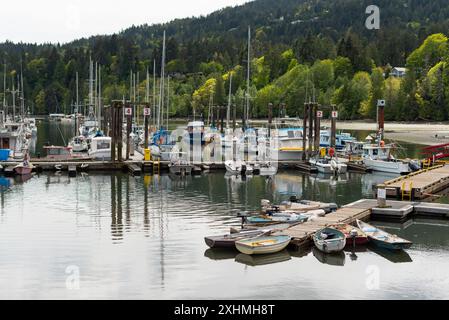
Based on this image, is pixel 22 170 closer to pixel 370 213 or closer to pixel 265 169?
pixel 265 169

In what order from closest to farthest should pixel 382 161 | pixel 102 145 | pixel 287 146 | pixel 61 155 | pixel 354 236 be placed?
1. pixel 354 236
2. pixel 382 161
3. pixel 102 145
4. pixel 61 155
5. pixel 287 146

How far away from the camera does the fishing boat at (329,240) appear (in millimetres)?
27828

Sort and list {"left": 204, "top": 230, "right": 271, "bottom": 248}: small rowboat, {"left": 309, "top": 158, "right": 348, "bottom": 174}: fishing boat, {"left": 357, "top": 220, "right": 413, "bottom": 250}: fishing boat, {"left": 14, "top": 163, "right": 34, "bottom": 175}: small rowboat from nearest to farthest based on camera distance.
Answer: {"left": 204, "top": 230, "right": 271, "bottom": 248}: small rowboat, {"left": 357, "top": 220, "right": 413, "bottom": 250}: fishing boat, {"left": 14, "top": 163, "right": 34, "bottom": 175}: small rowboat, {"left": 309, "top": 158, "right": 348, "bottom": 174}: fishing boat

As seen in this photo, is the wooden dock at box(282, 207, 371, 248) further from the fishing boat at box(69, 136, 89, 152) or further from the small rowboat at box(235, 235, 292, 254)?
the fishing boat at box(69, 136, 89, 152)

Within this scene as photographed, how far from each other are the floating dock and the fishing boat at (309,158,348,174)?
17.9 m

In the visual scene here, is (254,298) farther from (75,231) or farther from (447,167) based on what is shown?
(447,167)

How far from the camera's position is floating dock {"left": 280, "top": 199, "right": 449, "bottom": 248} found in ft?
102

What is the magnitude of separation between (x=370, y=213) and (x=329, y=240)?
8662 millimetres

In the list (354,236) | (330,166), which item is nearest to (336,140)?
(330,166)

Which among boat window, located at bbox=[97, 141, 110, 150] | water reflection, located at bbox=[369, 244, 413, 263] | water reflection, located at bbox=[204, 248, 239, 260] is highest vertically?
boat window, located at bbox=[97, 141, 110, 150]

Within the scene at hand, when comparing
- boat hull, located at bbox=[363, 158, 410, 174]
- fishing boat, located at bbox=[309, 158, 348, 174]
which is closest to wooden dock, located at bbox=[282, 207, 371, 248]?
fishing boat, located at bbox=[309, 158, 348, 174]

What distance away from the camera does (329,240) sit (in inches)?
1098

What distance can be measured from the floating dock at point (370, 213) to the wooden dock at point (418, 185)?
158 inches
